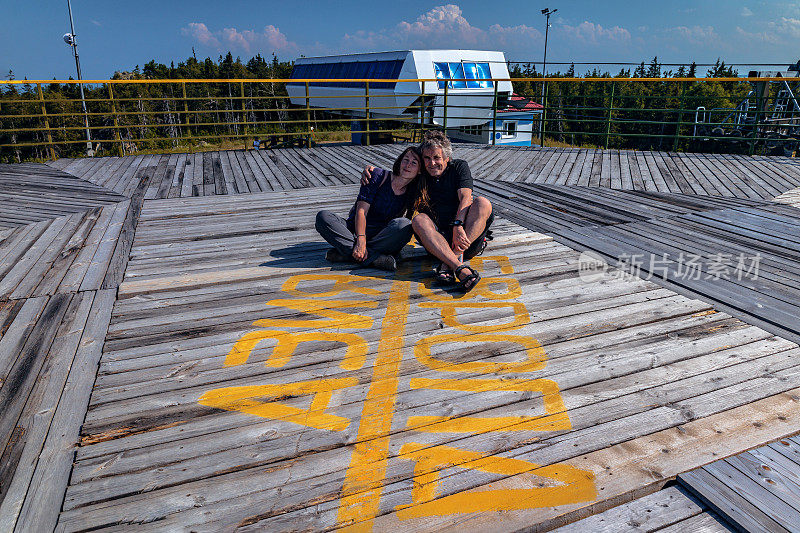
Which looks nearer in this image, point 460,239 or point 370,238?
point 460,239

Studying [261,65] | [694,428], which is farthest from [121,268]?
[261,65]

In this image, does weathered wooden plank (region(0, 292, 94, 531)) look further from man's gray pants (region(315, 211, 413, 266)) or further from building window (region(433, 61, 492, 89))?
building window (region(433, 61, 492, 89))

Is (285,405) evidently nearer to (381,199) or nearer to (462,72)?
(381,199)

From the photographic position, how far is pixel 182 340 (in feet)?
11.4

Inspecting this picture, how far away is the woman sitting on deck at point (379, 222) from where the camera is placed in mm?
4539

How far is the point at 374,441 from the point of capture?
2496 millimetres

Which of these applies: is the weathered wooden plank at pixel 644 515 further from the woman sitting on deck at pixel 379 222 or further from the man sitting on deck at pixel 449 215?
the woman sitting on deck at pixel 379 222

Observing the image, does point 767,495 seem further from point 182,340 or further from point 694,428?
point 182,340

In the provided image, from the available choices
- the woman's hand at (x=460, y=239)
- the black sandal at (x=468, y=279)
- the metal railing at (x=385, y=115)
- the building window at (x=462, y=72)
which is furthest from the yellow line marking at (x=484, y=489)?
the building window at (x=462, y=72)

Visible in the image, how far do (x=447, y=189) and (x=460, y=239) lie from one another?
0.50 m

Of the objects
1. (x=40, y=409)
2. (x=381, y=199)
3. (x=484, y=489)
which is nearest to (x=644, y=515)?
(x=484, y=489)

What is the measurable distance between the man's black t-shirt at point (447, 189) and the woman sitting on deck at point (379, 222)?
0.18 meters

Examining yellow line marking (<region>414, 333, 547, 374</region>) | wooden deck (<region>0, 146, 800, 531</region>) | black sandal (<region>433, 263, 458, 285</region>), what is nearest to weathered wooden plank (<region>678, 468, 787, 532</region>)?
wooden deck (<region>0, 146, 800, 531</region>)

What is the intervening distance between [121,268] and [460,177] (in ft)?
10.3
